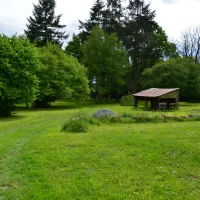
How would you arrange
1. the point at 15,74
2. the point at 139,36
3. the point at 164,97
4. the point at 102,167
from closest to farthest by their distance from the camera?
the point at 102,167 → the point at 15,74 → the point at 164,97 → the point at 139,36

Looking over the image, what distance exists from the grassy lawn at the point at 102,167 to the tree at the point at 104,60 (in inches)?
881

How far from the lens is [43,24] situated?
35.3 m

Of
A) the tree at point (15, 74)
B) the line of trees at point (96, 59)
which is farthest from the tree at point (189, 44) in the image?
the tree at point (15, 74)

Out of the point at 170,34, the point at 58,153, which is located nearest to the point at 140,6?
the point at 170,34

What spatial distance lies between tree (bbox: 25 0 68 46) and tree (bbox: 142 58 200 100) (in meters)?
16.5

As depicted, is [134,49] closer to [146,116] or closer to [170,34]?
[170,34]

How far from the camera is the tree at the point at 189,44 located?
4134cm

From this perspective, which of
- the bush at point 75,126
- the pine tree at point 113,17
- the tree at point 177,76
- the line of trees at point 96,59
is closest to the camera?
the bush at point 75,126

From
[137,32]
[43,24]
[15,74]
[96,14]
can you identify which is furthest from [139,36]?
[15,74]

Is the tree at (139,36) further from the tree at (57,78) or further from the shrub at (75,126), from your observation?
the shrub at (75,126)

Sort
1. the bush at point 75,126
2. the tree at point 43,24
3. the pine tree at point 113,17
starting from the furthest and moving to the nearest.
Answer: the tree at point 43,24 < the pine tree at point 113,17 < the bush at point 75,126

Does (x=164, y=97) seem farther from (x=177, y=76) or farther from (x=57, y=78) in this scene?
(x=57, y=78)

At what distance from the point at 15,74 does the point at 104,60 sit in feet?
50.8

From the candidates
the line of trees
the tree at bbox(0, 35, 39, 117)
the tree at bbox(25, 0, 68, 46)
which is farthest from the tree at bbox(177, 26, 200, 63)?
the tree at bbox(0, 35, 39, 117)
